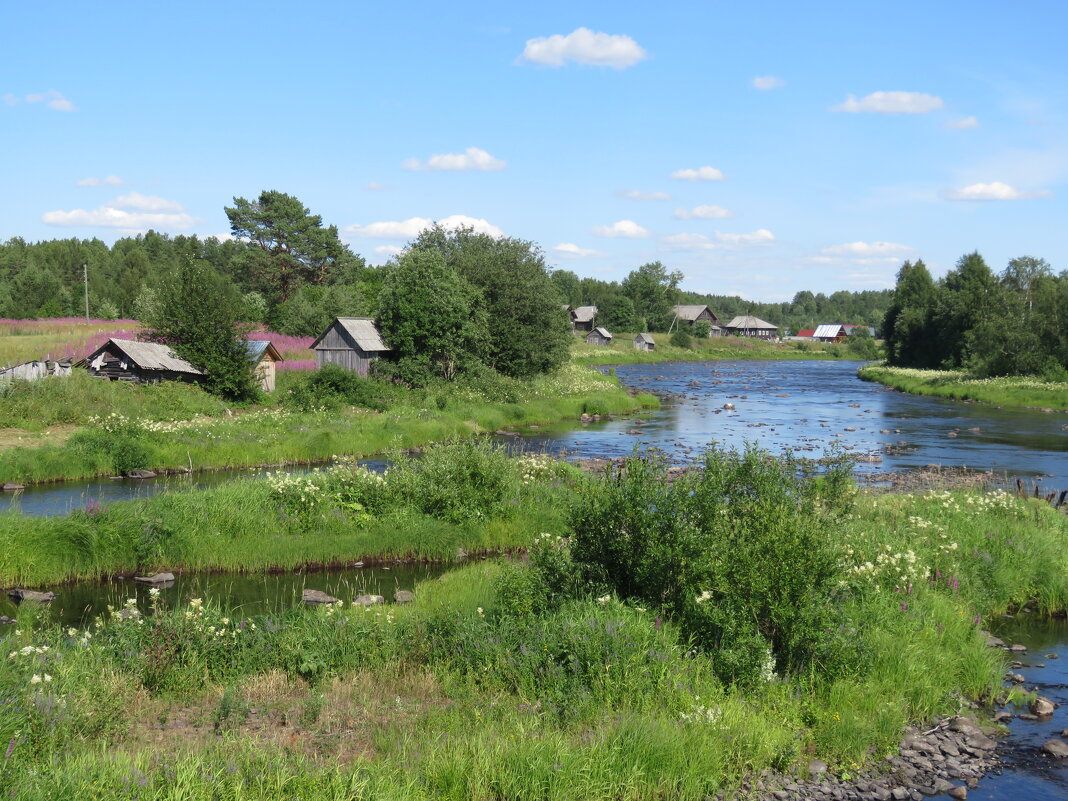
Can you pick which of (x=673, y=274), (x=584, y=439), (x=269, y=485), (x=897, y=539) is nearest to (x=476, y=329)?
(x=584, y=439)

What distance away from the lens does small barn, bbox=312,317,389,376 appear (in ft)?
162

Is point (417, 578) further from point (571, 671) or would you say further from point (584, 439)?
point (584, 439)

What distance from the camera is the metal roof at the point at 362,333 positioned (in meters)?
49.2

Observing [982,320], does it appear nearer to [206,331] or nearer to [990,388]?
[990,388]

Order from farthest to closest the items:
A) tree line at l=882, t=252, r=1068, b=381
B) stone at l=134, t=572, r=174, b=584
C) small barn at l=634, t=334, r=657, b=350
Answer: small barn at l=634, t=334, r=657, b=350 < tree line at l=882, t=252, r=1068, b=381 < stone at l=134, t=572, r=174, b=584

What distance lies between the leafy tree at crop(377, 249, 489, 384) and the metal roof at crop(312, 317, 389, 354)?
637 millimetres

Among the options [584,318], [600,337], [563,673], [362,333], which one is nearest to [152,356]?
[362,333]

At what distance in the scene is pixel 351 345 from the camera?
4944 centimetres

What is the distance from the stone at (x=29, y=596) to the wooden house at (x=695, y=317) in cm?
13854

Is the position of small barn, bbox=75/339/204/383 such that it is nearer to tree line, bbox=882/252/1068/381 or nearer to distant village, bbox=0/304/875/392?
distant village, bbox=0/304/875/392

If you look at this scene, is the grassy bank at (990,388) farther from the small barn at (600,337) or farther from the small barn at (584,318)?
the small barn at (584,318)

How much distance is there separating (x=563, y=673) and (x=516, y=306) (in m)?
46.2

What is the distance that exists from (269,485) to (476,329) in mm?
30683

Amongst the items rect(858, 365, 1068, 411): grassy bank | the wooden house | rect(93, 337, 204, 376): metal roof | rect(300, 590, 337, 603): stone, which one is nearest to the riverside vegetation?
rect(300, 590, 337, 603): stone
